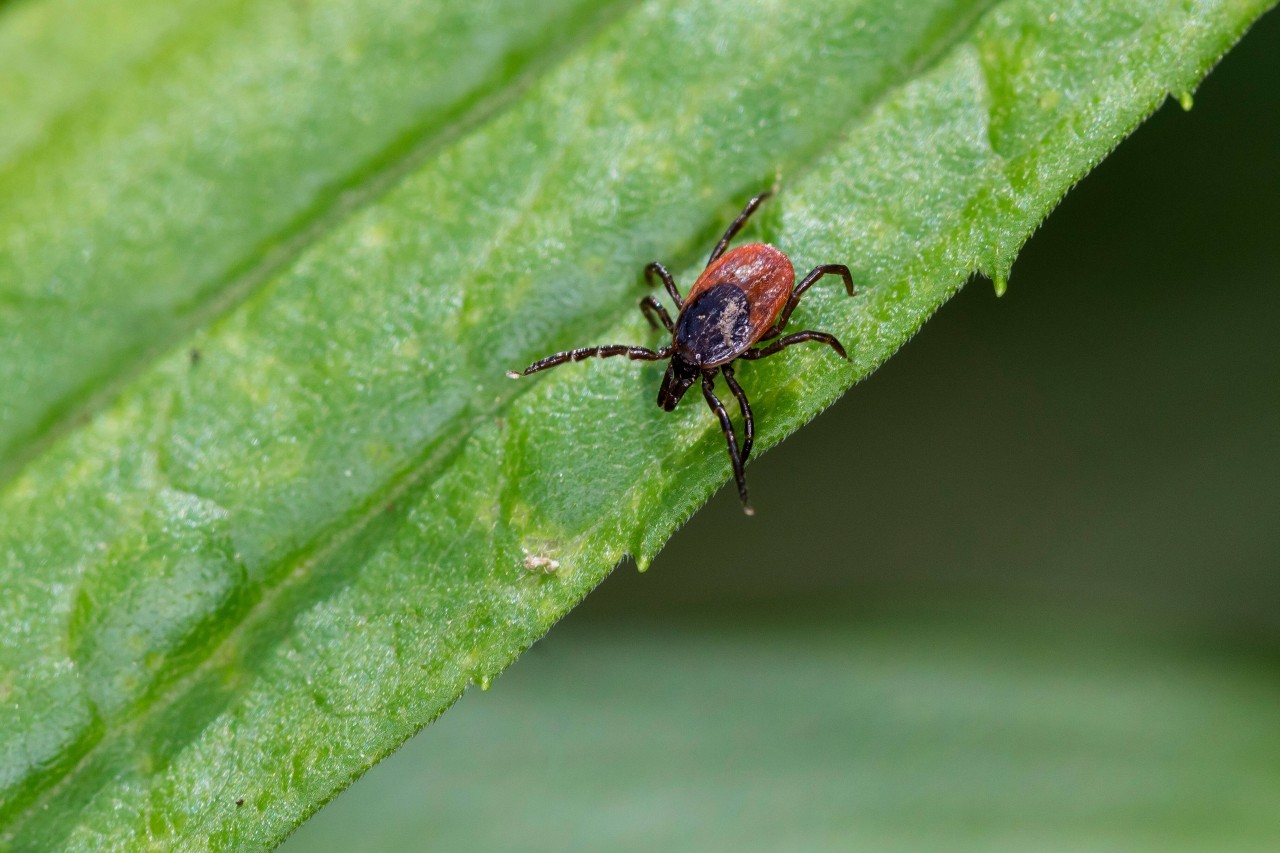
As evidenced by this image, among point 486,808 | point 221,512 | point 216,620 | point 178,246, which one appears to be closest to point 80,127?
point 178,246

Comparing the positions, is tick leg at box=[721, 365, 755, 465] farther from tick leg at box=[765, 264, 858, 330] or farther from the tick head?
tick leg at box=[765, 264, 858, 330]

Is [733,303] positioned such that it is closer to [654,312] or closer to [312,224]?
[654,312]

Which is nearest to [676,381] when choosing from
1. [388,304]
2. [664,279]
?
[664,279]

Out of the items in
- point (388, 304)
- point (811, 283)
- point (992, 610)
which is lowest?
point (992, 610)

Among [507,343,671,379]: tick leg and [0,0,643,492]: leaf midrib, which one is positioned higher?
[0,0,643,492]: leaf midrib

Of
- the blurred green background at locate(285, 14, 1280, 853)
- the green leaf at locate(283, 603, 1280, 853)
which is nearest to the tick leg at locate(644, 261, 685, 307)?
the blurred green background at locate(285, 14, 1280, 853)

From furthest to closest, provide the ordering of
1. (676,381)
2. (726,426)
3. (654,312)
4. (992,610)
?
1. (992,610)
2. (654,312)
3. (676,381)
4. (726,426)

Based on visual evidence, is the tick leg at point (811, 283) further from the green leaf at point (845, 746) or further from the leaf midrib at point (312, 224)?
the green leaf at point (845, 746)
